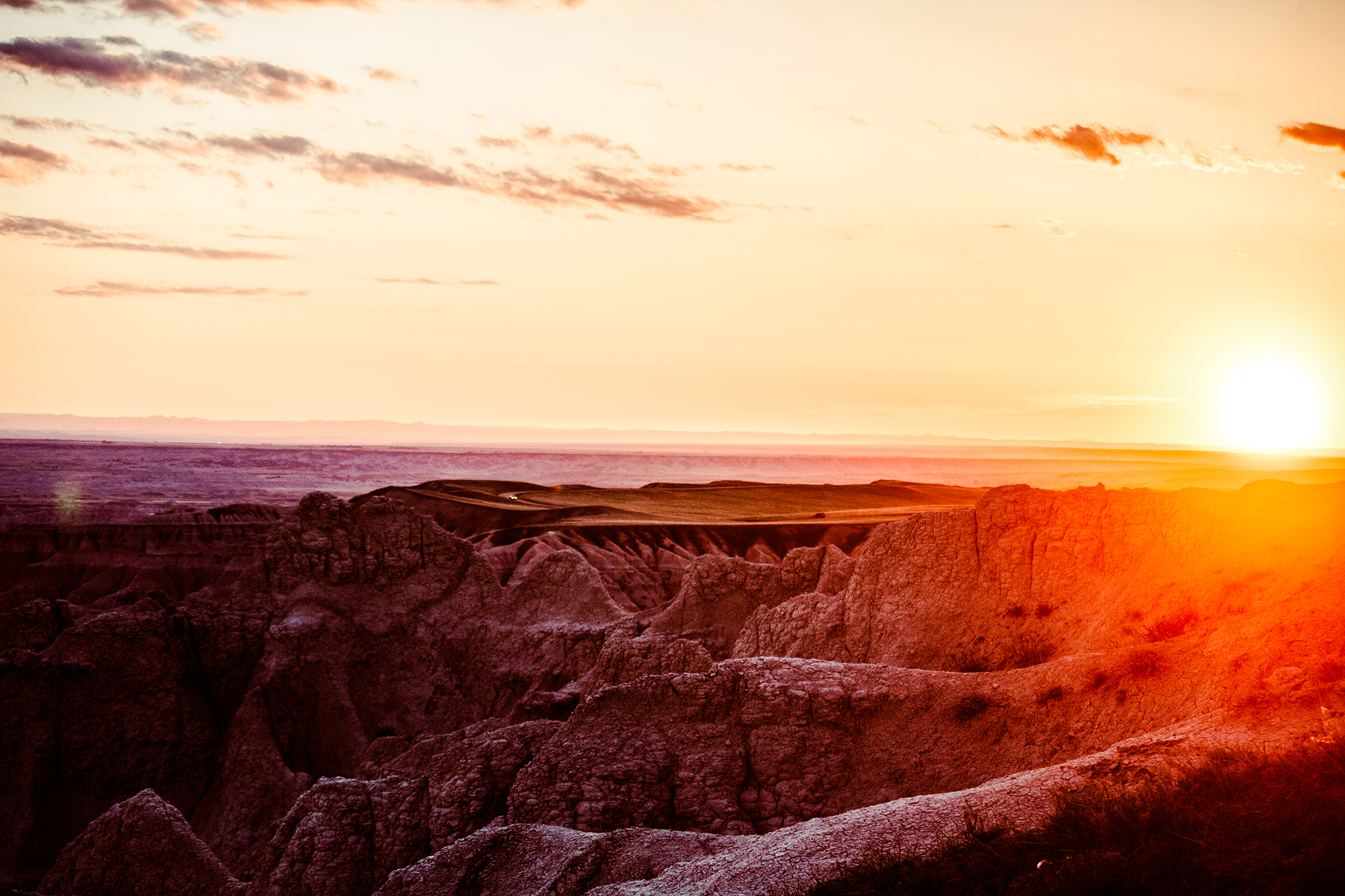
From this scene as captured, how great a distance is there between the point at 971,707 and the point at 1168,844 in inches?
299

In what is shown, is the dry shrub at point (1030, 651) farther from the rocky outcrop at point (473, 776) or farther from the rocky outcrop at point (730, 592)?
the rocky outcrop at point (473, 776)

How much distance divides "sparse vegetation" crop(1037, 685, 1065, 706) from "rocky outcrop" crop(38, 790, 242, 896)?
14845 mm

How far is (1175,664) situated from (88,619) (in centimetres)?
2832

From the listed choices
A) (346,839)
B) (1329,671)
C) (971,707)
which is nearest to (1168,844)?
(1329,671)

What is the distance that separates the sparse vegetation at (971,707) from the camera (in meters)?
17.9

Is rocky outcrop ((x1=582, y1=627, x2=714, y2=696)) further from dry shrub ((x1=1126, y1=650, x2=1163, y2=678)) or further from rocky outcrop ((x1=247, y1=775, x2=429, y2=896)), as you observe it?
dry shrub ((x1=1126, y1=650, x2=1163, y2=678))

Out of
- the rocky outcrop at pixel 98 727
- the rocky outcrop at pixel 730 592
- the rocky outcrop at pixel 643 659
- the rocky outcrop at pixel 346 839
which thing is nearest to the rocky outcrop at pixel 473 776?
the rocky outcrop at pixel 346 839

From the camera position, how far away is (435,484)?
391 feet

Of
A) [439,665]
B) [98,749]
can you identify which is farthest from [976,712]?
[98,749]

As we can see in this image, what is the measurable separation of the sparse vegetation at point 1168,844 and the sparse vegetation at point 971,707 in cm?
550

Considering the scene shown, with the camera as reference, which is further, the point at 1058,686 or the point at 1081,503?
the point at 1081,503

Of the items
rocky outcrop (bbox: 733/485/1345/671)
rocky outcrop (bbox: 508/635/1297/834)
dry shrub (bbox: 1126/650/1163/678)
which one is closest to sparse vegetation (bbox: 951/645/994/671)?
rocky outcrop (bbox: 733/485/1345/671)

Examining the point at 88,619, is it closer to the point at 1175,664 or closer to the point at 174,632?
the point at 174,632

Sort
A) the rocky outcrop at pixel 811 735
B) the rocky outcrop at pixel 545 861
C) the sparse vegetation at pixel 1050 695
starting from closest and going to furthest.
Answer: the rocky outcrop at pixel 545 861 < the rocky outcrop at pixel 811 735 < the sparse vegetation at pixel 1050 695
